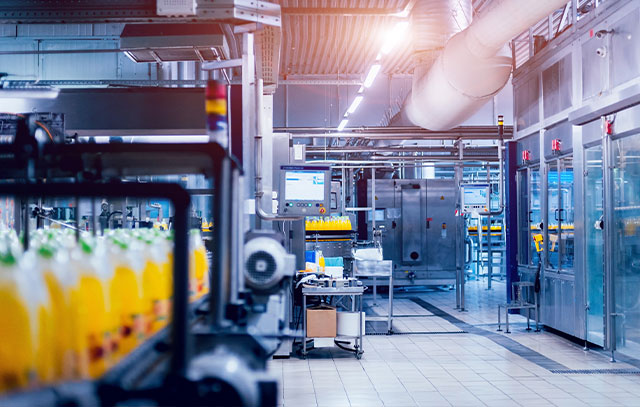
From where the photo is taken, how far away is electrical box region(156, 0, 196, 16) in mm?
2598

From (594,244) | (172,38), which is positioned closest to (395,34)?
(172,38)

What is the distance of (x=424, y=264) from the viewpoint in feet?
40.6

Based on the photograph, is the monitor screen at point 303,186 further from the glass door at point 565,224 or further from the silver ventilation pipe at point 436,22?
the glass door at point 565,224

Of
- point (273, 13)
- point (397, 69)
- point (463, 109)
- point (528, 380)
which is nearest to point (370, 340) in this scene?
point (528, 380)

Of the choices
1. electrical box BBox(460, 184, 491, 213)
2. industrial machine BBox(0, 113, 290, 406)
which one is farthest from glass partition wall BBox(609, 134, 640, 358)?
industrial machine BBox(0, 113, 290, 406)

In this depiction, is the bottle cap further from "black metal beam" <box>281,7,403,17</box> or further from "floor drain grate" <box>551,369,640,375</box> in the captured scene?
"black metal beam" <box>281,7,403,17</box>

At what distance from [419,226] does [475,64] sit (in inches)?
268

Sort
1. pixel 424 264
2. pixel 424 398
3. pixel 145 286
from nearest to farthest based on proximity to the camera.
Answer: pixel 145 286
pixel 424 398
pixel 424 264

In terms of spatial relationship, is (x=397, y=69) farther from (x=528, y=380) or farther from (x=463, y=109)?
(x=528, y=380)

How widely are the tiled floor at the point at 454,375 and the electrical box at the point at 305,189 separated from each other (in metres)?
1.64

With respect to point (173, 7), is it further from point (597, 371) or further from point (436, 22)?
point (597, 371)

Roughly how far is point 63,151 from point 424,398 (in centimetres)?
407

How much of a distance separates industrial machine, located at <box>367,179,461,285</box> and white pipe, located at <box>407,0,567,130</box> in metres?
4.53

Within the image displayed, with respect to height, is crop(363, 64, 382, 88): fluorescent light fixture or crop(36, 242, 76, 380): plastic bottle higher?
crop(363, 64, 382, 88): fluorescent light fixture
